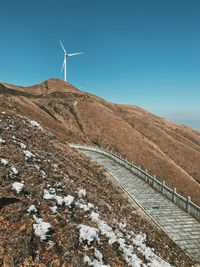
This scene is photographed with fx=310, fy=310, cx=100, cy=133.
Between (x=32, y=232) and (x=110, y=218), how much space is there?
5445 mm

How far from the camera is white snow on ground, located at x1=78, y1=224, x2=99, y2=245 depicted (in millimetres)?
11637

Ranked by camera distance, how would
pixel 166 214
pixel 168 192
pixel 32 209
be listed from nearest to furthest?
pixel 32 209 → pixel 166 214 → pixel 168 192

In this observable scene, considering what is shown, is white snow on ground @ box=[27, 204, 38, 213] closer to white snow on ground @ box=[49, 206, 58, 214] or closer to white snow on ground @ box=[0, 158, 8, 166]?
white snow on ground @ box=[49, 206, 58, 214]

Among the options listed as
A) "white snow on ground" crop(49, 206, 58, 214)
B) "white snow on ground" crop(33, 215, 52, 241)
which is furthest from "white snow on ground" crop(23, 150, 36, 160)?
"white snow on ground" crop(33, 215, 52, 241)

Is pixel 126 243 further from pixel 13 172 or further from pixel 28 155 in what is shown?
pixel 28 155

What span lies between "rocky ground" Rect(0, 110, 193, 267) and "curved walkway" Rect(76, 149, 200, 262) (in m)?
1.34

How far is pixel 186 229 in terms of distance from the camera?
20.4m

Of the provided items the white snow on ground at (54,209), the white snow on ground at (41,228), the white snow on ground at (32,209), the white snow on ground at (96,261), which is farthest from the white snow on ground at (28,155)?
the white snow on ground at (96,261)

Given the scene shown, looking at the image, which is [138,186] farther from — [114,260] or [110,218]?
[114,260]

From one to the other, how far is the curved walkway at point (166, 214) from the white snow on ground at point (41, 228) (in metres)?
9.64

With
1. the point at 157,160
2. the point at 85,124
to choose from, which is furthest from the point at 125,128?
the point at 157,160

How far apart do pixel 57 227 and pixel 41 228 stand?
0.82 m

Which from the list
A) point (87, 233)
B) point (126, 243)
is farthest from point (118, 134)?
point (87, 233)

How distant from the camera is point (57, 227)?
11602 mm
